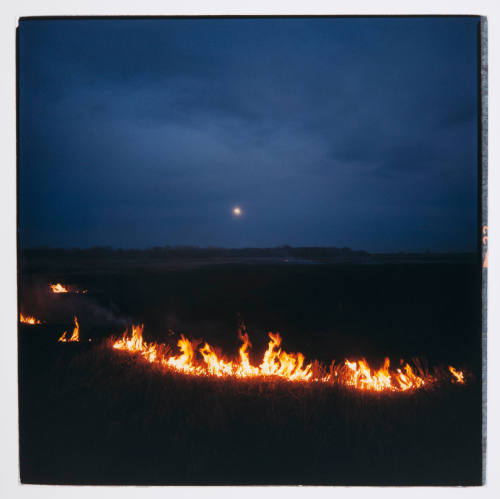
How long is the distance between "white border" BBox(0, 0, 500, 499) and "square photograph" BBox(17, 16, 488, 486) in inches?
2.8

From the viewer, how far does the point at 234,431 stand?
2168 mm

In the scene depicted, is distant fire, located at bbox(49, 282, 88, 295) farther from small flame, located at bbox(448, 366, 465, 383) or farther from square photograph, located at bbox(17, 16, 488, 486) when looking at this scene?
small flame, located at bbox(448, 366, 465, 383)

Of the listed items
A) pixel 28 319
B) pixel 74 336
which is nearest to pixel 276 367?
pixel 74 336

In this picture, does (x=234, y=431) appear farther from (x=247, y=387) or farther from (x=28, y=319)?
(x=28, y=319)

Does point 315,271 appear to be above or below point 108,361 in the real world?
above

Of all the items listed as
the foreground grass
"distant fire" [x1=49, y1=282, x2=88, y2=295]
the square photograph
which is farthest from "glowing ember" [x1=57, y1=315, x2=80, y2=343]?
"distant fire" [x1=49, y1=282, x2=88, y2=295]

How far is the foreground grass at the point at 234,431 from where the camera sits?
215cm

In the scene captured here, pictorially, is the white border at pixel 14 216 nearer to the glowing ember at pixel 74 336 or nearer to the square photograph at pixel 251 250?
the square photograph at pixel 251 250

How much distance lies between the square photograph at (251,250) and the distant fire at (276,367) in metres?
0.02

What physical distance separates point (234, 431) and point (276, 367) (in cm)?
55
